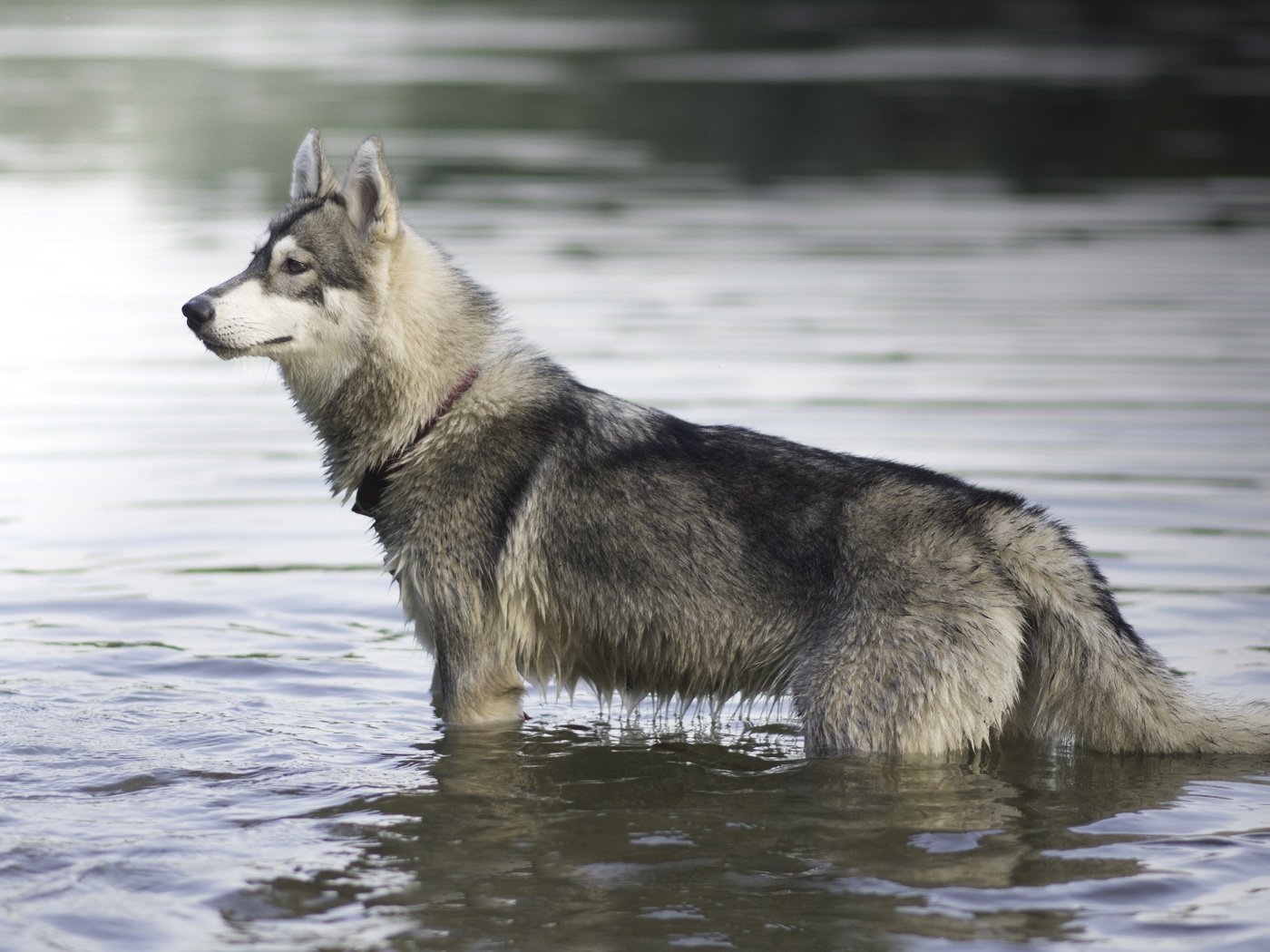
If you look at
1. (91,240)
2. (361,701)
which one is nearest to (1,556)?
(361,701)

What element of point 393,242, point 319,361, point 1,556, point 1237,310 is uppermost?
point 1237,310

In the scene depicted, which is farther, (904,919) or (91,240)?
(91,240)

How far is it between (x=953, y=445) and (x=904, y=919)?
7.15 m

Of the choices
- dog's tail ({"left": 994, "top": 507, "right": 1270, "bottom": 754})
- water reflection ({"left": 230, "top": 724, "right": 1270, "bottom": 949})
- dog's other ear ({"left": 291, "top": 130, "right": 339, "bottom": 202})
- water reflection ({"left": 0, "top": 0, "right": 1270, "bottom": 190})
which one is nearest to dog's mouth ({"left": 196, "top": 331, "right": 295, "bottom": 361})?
dog's other ear ({"left": 291, "top": 130, "right": 339, "bottom": 202})

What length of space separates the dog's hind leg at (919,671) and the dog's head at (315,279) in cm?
248

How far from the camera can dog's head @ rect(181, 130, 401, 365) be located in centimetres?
682

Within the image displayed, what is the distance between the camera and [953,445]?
11.9m

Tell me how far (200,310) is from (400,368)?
2.85 ft

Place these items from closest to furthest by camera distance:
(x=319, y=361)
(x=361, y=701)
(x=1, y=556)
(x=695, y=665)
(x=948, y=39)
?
(x=695, y=665)
(x=319, y=361)
(x=361, y=701)
(x=1, y=556)
(x=948, y=39)

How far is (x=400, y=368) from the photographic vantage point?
23.3 ft

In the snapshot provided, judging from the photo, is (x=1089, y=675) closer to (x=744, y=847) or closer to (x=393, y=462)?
(x=744, y=847)

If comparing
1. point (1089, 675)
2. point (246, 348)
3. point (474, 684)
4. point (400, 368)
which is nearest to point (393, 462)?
point (400, 368)

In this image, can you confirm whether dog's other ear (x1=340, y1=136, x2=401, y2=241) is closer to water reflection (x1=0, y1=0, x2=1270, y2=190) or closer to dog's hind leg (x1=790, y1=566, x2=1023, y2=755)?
dog's hind leg (x1=790, y1=566, x2=1023, y2=755)

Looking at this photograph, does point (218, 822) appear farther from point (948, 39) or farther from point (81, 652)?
point (948, 39)
